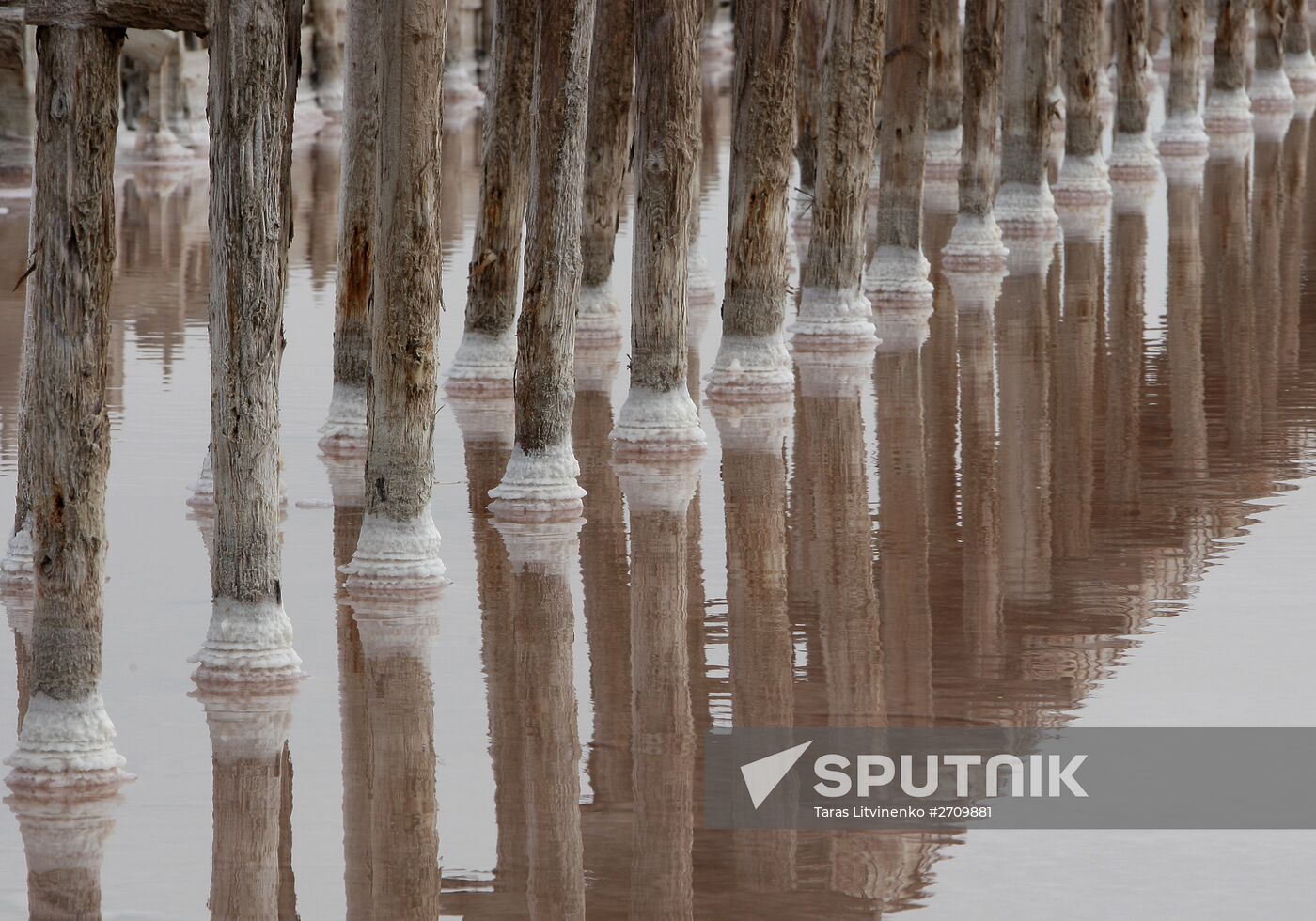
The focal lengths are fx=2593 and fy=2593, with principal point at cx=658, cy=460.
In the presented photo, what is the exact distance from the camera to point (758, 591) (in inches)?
397

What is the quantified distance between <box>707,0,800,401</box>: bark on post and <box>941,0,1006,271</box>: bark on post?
445 cm

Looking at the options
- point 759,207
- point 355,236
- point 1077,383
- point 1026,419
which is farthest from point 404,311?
point 1077,383

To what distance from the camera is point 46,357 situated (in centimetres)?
768

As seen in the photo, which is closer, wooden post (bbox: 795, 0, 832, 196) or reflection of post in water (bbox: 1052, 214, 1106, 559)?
reflection of post in water (bbox: 1052, 214, 1106, 559)

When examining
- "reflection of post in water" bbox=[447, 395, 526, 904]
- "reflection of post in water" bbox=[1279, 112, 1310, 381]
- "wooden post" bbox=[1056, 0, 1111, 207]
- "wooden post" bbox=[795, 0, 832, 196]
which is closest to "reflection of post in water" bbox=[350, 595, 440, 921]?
"reflection of post in water" bbox=[447, 395, 526, 904]

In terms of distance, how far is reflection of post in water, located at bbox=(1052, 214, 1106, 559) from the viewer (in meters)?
11.1

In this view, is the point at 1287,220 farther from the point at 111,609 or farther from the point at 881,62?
the point at 111,609

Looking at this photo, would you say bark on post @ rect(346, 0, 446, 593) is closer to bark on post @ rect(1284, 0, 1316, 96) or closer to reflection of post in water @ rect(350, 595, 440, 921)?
reflection of post in water @ rect(350, 595, 440, 921)

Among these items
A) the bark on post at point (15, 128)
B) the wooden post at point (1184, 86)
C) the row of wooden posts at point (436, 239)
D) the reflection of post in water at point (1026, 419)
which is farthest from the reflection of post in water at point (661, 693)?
the wooden post at point (1184, 86)

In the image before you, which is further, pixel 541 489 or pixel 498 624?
pixel 541 489

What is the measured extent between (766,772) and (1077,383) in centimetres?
654

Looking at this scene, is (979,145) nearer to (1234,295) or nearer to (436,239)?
(1234,295)

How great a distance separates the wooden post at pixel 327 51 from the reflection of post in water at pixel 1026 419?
1026cm

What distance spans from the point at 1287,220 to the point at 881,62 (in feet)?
21.6
